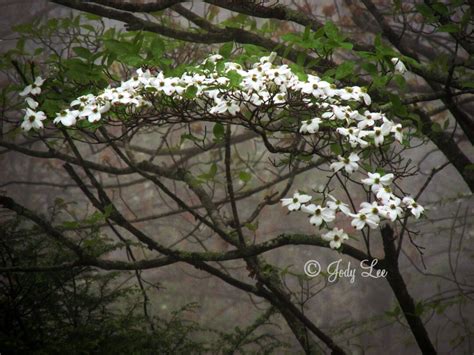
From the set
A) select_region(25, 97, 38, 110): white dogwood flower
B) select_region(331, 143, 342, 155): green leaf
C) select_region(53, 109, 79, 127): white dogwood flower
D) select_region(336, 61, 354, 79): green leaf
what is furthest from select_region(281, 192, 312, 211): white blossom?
select_region(25, 97, 38, 110): white dogwood flower

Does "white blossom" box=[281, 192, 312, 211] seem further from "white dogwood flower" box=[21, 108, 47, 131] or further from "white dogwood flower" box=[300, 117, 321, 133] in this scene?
"white dogwood flower" box=[21, 108, 47, 131]

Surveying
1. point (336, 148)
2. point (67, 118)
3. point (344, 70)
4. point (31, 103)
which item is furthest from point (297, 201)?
point (31, 103)

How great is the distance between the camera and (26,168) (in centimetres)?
484

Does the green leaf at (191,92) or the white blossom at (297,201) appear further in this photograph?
the white blossom at (297,201)

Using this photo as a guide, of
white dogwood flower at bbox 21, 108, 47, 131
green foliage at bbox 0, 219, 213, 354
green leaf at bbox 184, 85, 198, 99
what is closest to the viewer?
green leaf at bbox 184, 85, 198, 99

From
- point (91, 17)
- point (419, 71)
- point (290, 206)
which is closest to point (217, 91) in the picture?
point (290, 206)

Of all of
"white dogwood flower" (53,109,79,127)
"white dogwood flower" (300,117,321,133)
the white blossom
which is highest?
"white dogwood flower" (53,109,79,127)

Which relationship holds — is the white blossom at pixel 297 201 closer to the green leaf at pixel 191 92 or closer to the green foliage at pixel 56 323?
the green leaf at pixel 191 92

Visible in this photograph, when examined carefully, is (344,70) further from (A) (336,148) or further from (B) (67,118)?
(B) (67,118)

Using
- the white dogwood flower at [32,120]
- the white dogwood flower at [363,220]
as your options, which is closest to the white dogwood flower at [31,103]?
the white dogwood flower at [32,120]

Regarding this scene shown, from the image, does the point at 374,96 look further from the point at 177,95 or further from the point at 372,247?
the point at 372,247

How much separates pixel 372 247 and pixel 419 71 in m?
3.43

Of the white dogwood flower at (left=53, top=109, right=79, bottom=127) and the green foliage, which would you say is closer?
the white dogwood flower at (left=53, top=109, right=79, bottom=127)

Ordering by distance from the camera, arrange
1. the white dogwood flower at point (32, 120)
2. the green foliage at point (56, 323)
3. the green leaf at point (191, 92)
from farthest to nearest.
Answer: the green foliage at point (56, 323) → the white dogwood flower at point (32, 120) → the green leaf at point (191, 92)
